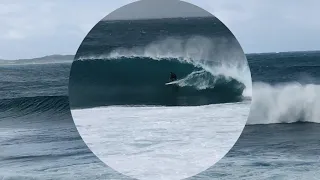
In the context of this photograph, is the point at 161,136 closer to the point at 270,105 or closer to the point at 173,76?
the point at 173,76

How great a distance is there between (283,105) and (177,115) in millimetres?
8280

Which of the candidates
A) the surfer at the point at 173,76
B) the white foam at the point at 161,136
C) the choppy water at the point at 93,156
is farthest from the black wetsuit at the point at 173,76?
the choppy water at the point at 93,156

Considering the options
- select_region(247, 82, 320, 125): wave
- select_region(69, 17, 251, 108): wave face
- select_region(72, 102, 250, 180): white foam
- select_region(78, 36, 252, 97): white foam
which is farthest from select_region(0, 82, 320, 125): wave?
select_region(72, 102, 250, 180): white foam

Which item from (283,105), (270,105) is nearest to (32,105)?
(270,105)

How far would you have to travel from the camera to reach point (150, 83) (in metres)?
5.12

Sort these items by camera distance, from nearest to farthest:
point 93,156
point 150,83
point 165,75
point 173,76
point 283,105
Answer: point 165,75 < point 173,76 < point 150,83 < point 93,156 < point 283,105

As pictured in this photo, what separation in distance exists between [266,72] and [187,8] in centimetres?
1251

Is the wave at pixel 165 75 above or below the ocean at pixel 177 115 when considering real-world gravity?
above

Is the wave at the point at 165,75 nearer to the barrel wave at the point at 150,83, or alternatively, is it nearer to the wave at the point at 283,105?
the barrel wave at the point at 150,83

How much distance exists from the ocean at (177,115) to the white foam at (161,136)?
0.06 metres

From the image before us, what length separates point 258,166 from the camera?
24.4 ft

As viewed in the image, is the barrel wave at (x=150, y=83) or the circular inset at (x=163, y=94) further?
the barrel wave at (x=150, y=83)

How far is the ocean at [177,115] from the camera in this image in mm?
4879

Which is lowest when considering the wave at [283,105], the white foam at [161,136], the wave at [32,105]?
the wave at [32,105]
